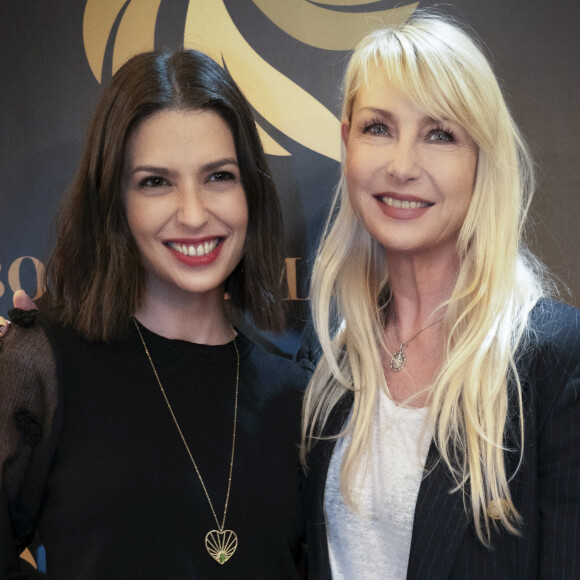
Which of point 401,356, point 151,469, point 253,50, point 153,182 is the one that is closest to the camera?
point 151,469

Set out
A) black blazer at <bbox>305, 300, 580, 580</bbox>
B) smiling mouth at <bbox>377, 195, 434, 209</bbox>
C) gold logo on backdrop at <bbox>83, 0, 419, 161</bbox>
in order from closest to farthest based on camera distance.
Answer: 1. black blazer at <bbox>305, 300, 580, 580</bbox>
2. smiling mouth at <bbox>377, 195, 434, 209</bbox>
3. gold logo on backdrop at <bbox>83, 0, 419, 161</bbox>

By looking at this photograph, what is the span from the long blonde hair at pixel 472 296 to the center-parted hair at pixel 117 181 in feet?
1.10

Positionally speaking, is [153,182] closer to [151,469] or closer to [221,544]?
[151,469]

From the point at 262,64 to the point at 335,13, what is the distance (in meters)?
0.29

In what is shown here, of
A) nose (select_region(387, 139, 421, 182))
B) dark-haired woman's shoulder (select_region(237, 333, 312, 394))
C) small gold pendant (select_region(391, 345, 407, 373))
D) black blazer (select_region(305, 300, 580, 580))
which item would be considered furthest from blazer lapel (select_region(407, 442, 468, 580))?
nose (select_region(387, 139, 421, 182))

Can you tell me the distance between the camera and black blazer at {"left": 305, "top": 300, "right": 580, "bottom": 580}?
1672 millimetres

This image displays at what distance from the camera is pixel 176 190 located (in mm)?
1941

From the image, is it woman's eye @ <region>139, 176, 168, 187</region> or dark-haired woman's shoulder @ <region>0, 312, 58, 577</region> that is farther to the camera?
woman's eye @ <region>139, 176, 168, 187</region>

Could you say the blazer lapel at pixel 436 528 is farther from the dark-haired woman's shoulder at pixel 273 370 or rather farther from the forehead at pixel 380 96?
the forehead at pixel 380 96

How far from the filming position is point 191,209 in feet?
6.23

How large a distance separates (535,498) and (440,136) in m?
0.90

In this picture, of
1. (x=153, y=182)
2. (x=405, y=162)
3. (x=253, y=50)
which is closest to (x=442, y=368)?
(x=405, y=162)

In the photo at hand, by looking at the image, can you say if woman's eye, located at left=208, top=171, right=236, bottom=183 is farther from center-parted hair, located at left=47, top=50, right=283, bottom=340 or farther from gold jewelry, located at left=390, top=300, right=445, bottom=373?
gold jewelry, located at left=390, top=300, right=445, bottom=373

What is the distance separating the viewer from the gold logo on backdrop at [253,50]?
2.48 meters
